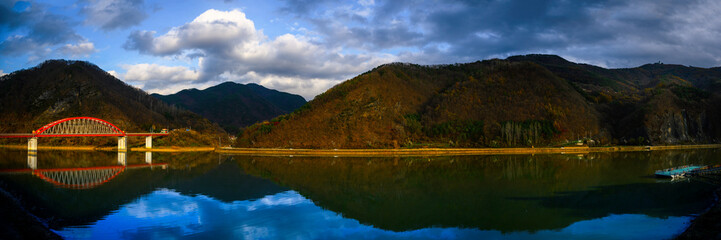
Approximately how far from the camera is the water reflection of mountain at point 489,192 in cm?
2684

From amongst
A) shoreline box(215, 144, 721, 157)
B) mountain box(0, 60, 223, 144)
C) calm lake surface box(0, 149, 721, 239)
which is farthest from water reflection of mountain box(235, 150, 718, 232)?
mountain box(0, 60, 223, 144)

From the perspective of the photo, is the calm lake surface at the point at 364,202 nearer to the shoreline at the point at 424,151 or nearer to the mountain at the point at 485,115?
the shoreline at the point at 424,151

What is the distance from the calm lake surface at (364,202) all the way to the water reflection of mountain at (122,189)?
0.32ft

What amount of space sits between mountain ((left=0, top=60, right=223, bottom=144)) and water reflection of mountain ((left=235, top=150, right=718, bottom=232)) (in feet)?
270

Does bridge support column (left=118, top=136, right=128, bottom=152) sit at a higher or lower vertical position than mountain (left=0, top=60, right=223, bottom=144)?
lower

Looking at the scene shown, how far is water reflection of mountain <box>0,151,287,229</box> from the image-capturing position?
92.7 ft

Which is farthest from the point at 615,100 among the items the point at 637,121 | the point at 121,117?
the point at 121,117

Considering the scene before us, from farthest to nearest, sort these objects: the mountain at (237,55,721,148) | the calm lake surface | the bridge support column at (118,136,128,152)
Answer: the bridge support column at (118,136,128,152) → the mountain at (237,55,721,148) → the calm lake surface

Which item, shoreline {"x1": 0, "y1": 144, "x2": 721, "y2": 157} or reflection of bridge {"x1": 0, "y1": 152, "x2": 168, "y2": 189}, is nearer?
reflection of bridge {"x1": 0, "y1": 152, "x2": 168, "y2": 189}

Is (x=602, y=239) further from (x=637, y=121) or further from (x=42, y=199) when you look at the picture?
(x=637, y=121)

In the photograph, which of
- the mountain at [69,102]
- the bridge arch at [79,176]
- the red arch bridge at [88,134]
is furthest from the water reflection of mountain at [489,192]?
the mountain at [69,102]

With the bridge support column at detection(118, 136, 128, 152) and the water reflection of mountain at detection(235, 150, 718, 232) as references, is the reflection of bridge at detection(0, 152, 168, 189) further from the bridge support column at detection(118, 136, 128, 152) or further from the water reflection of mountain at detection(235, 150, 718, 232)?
the bridge support column at detection(118, 136, 128, 152)

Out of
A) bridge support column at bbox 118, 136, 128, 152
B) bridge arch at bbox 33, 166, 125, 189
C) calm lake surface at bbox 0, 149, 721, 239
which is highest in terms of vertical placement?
bridge support column at bbox 118, 136, 128, 152

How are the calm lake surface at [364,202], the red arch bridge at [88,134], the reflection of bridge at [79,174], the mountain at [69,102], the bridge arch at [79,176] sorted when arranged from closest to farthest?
the calm lake surface at [364,202], the bridge arch at [79,176], the reflection of bridge at [79,174], the red arch bridge at [88,134], the mountain at [69,102]
